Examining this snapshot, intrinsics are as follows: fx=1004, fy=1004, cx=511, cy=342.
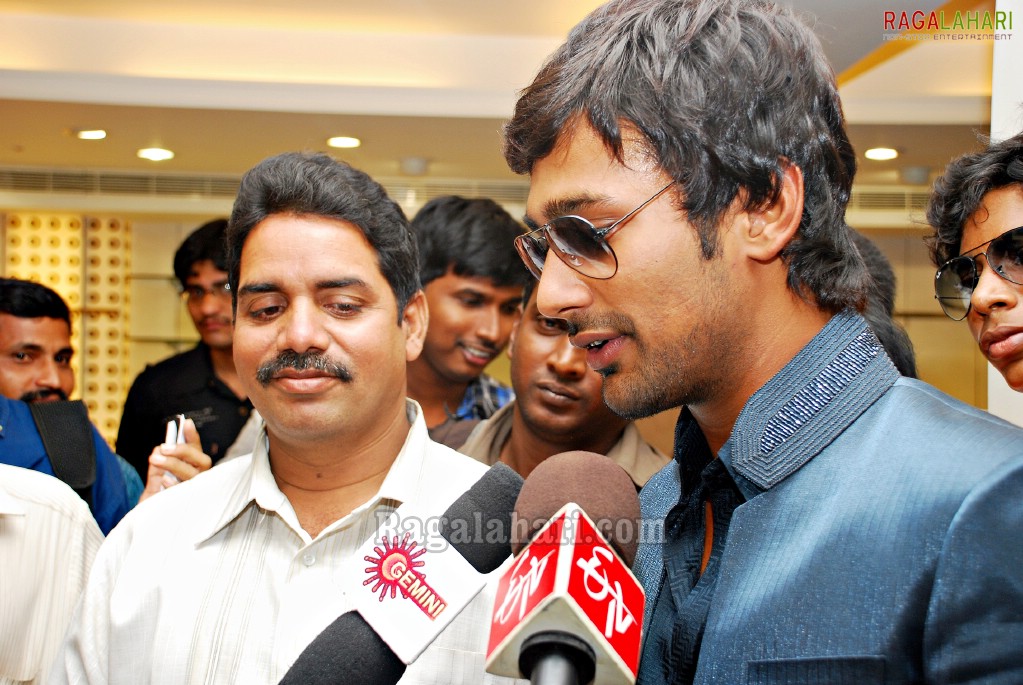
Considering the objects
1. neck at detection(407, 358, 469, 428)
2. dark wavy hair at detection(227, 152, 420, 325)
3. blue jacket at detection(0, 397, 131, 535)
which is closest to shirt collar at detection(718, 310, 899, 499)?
dark wavy hair at detection(227, 152, 420, 325)

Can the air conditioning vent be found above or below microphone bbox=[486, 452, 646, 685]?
above

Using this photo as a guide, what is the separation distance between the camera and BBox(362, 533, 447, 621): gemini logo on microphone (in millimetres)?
1064

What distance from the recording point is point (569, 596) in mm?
806

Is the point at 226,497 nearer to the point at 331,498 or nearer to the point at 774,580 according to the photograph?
the point at 331,498

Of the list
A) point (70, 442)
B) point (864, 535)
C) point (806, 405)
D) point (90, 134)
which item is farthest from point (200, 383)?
point (864, 535)

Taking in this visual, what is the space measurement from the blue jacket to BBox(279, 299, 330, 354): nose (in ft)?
2.65

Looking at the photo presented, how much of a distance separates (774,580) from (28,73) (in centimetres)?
514

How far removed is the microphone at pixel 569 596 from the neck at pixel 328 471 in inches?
34.4

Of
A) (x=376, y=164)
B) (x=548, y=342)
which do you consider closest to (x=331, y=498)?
(x=548, y=342)

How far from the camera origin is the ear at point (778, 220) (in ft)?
4.14

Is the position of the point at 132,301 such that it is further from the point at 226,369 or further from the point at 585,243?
the point at 585,243

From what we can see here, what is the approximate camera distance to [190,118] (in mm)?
5504

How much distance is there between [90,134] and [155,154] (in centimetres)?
63

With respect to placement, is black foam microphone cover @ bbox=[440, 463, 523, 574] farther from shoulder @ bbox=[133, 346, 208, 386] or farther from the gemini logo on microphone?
shoulder @ bbox=[133, 346, 208, 386]
